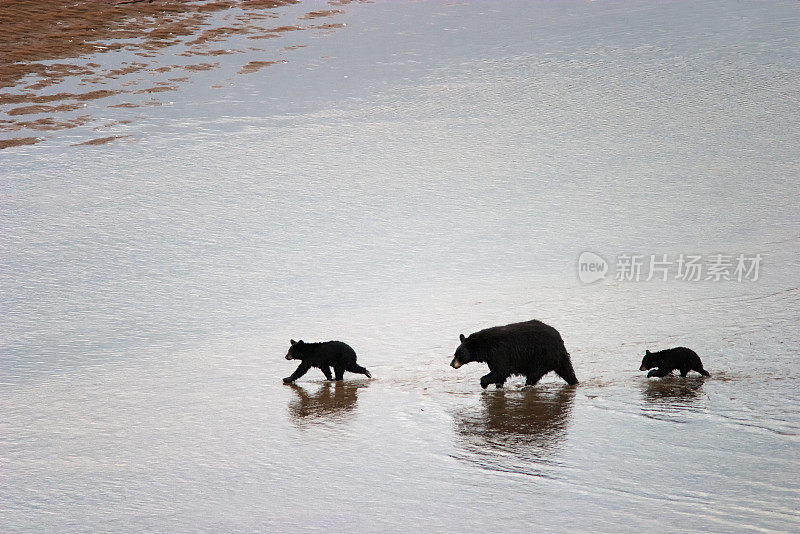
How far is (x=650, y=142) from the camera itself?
17250mm

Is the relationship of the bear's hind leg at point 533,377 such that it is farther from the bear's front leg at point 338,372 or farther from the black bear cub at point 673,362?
the bear's front leg at point 338,372

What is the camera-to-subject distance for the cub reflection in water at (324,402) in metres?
7.47

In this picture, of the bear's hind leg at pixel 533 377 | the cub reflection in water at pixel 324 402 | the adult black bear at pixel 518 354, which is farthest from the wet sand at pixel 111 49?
the bear's hind leg at pixel 533 377

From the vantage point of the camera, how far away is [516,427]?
270 inches

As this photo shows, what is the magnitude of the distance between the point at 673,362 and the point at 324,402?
2.75 meters

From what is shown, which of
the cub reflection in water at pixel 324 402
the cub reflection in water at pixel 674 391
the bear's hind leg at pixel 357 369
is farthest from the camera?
the bear's hind leg at pixel 357 369

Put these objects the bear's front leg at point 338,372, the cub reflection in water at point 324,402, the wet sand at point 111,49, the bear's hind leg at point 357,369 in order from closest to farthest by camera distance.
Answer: the cub reflection in water at point 324,402
the bear's hind leg at point 357,369
the bear's front leg at point 338,372
the wet sand at point 111,49

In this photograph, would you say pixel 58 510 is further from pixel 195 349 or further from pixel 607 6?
pixel 607 6

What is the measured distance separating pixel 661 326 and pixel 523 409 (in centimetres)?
255

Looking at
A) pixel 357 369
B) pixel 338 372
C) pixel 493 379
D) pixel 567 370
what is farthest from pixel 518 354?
pixel 338 372

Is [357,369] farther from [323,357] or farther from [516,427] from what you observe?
[516,427]

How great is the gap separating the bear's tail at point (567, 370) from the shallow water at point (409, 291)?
10cm

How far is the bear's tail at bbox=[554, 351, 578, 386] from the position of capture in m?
7.83

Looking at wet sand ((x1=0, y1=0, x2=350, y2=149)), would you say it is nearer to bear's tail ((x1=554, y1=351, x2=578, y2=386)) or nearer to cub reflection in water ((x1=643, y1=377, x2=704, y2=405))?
bear's tail ((x1=554, y1=351, x2=578, y2=386))
